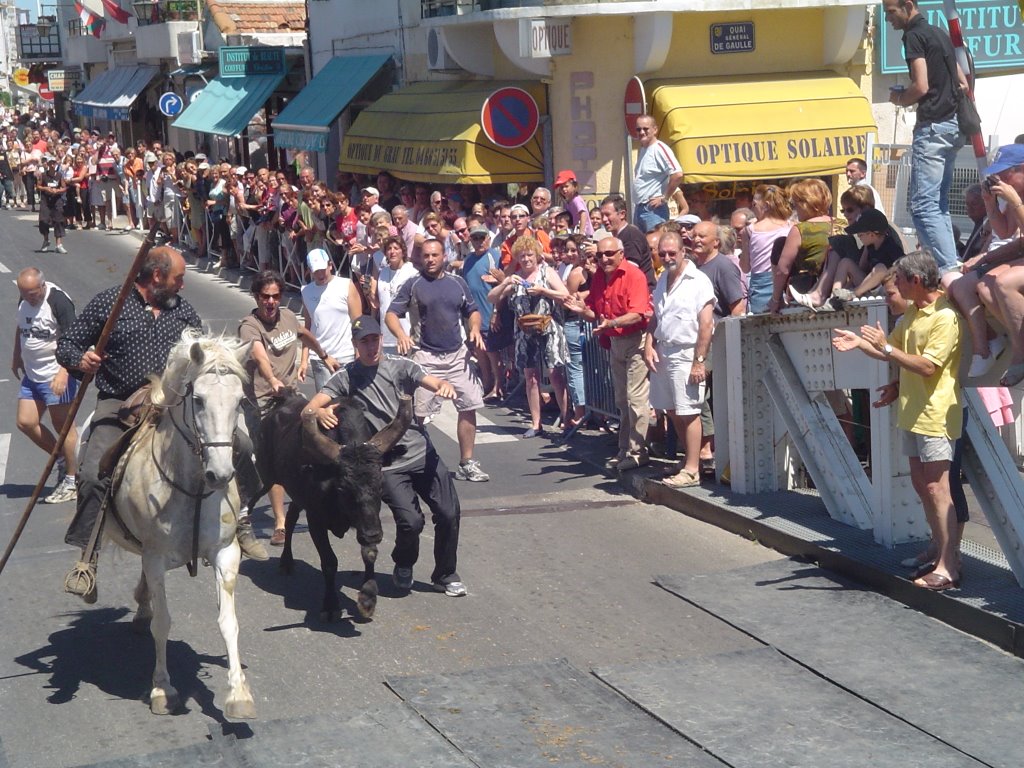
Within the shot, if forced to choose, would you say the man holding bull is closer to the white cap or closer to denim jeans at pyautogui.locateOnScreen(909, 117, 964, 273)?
the white cap

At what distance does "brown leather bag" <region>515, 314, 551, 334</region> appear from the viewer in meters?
12.4

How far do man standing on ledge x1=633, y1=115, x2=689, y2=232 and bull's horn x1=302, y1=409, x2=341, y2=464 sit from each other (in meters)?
6.95

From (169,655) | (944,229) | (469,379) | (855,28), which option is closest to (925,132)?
(944,229)

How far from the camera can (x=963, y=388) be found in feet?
26.1

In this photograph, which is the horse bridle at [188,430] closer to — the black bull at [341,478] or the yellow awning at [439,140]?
the black bull at [341,478]

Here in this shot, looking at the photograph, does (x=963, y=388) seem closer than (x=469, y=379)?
Yes

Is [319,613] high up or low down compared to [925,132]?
down

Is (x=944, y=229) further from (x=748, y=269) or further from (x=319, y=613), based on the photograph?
(x=319, y=613)

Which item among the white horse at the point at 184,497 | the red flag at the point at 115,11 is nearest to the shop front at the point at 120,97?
the red flag at the point at 115,11

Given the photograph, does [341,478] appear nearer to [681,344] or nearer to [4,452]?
[681,344]

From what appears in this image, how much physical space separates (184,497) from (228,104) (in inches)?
1080

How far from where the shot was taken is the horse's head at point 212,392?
632 cm

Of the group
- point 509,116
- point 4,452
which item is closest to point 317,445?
point 4,452

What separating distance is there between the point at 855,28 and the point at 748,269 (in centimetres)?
919
